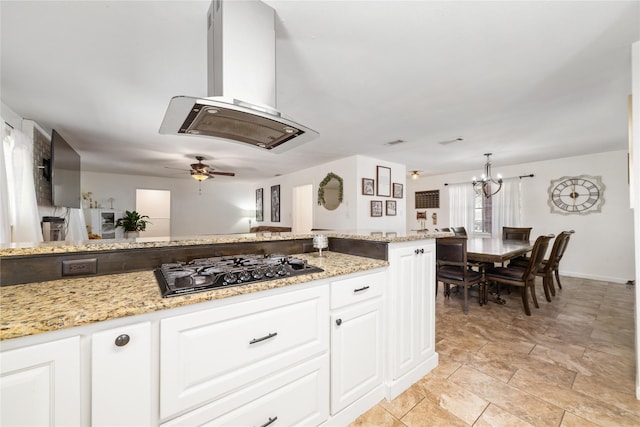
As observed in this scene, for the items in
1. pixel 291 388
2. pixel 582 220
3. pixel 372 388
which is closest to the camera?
pixel 291 388

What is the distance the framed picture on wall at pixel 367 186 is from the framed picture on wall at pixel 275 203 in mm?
3097

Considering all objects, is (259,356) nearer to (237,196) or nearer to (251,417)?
(251,417)

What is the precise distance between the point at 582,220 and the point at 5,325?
6.88 meters

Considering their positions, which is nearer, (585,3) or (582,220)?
(585,3)

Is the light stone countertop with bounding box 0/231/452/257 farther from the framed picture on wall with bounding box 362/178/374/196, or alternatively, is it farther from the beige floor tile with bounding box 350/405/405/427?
the framed picture on wall with bounding box 362/178/374/196

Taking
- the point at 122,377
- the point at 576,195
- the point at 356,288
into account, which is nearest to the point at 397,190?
the point at 576,195

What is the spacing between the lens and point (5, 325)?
0.69m

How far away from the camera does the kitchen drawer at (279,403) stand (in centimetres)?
99

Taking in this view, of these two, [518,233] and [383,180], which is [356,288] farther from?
[518,233]

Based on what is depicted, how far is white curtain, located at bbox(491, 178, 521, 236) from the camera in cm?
526

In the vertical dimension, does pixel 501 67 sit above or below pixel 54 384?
above

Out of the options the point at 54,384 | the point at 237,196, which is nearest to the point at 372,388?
the point at 54,384

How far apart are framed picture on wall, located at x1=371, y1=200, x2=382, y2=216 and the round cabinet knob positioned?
4.24m

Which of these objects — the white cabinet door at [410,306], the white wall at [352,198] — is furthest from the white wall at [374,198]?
the white cabinet door at [410,306]
